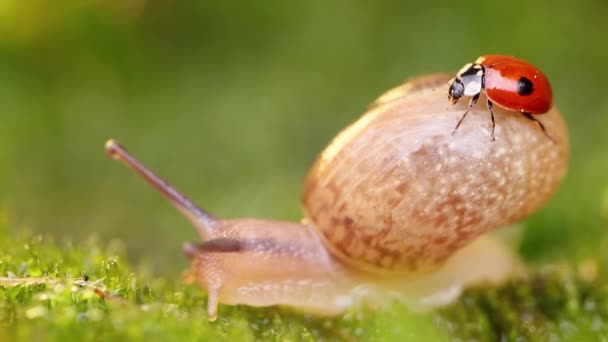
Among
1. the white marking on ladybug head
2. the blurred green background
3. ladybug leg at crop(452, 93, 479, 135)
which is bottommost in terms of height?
ladybug leg at crop(452, 93, 479, 135)

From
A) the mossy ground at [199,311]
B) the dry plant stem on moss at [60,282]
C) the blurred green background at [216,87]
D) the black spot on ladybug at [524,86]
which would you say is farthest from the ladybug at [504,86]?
the blurred green background at [216,87]

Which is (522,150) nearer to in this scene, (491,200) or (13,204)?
(491,200)

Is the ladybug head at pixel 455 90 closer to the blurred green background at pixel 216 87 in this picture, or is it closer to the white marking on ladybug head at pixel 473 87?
the white marking on ladybug head at pixel 473 87

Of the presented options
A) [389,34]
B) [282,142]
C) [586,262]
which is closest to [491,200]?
[586,262]

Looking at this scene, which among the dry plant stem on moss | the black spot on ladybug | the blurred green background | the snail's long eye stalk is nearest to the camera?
the dry plant stem on moss

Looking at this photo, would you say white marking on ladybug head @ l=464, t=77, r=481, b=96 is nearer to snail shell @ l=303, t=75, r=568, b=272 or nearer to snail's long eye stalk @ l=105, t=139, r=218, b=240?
snail shell @ l=303, t=75, r=568, b=272

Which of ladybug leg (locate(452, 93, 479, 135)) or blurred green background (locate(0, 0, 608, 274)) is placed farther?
blurred green background (locate(0, 0, 608, 274))

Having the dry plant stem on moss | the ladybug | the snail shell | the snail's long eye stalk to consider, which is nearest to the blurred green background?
the snail's long eye stalk
